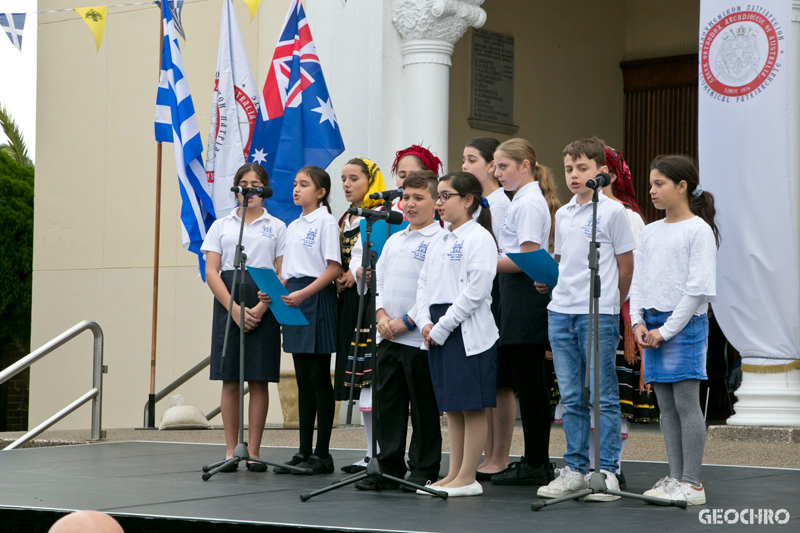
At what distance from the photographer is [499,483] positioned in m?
4.91

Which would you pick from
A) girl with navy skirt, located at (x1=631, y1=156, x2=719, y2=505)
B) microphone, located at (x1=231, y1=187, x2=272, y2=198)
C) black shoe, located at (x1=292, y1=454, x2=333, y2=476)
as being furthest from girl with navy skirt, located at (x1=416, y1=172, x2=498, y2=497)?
microphone, located at (x1=231, y1=187, x2=272, y2=198)

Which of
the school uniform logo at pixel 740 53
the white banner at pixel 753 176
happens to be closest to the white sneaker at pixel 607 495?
the white banner at pixel 753 176

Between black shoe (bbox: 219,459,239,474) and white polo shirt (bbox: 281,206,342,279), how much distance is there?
39.9 inches

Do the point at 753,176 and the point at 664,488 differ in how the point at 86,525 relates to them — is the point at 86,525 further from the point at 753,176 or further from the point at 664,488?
the point at 753,176

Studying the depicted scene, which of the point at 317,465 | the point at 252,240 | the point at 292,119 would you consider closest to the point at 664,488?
the point at 317,465

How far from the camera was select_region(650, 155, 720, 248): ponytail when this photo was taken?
4.30 meters

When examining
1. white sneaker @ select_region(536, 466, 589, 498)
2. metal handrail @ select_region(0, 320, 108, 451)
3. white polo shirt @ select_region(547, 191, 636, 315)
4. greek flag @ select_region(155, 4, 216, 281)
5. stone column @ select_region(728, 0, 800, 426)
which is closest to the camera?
white sneaker @ select_region(536, 466, 589, 498)

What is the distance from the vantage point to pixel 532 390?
485cm

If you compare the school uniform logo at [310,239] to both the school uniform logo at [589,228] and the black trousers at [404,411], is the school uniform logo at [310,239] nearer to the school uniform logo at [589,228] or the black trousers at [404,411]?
the black trousers at [404,411]

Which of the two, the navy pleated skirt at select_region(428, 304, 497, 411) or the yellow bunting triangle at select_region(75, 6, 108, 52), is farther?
the yellow bunting triangle at select_region(75, 6, 108, 52)

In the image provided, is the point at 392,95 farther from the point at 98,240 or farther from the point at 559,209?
the point at 559,209

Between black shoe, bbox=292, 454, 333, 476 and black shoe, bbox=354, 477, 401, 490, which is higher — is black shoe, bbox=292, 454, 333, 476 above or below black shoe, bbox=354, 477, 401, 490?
below

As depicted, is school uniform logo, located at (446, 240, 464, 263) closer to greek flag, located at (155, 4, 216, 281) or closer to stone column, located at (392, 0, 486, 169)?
greek flag, located at (155, 4, 216, 281)

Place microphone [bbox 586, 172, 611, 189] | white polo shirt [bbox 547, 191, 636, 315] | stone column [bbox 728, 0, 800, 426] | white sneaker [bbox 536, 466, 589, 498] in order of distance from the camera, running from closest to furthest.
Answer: microphone [bbox 586, 172, 611, 189]
white sneaker [bbox 536, 466, 589, 498]
white polo shirt [bbox 547, 191, 636, 315]
stone column [bbox 728, 0, 800, 426]
